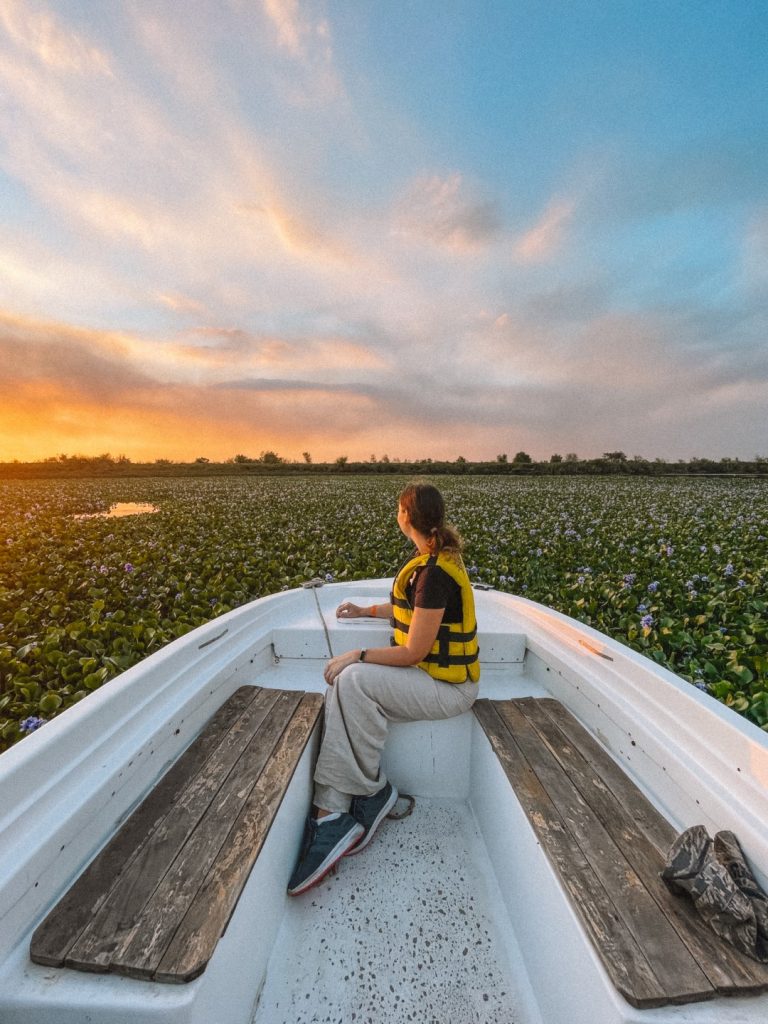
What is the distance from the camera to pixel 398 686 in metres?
1.95

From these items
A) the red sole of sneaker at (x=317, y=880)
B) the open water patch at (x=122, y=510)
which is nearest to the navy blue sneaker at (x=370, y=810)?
the red sole of sneaker at (x=317, y=880)

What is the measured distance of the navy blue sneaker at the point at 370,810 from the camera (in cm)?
186

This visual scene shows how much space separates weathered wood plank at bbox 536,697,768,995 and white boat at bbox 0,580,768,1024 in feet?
0.11

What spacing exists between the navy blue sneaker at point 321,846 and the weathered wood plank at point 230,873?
0.31 metres

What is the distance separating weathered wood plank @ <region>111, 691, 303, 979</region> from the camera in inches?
39.6

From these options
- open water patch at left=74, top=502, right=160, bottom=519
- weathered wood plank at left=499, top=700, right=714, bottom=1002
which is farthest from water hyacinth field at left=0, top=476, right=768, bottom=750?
weathered wood plank at left=499, top=700, right=714, bottom=1002

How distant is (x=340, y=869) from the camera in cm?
181

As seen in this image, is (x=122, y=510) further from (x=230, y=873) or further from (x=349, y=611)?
(x=230, y=873)

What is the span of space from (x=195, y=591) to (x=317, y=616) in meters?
2.20

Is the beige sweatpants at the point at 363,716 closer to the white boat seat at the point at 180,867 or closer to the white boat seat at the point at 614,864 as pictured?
the white boat seat at the point at 180,867

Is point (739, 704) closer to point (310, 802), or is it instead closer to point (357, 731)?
point (357, 731)

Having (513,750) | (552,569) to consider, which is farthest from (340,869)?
(552,569)

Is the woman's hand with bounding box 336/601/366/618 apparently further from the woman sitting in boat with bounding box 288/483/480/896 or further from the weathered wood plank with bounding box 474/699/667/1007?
the weathered wood plank with bounding box 474/699/667/1007

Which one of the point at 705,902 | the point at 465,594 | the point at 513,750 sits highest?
the point at 465,594
